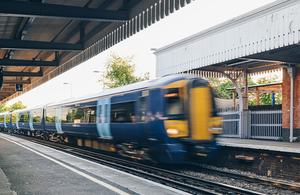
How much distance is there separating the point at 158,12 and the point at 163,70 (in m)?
8.84

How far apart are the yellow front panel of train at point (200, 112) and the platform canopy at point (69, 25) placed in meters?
2.62

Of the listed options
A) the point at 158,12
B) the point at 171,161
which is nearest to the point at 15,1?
the point at 158,12

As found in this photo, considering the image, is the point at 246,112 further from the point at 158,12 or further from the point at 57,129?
the point at 57,129

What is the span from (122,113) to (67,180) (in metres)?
4.71

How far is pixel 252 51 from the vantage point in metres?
11.3

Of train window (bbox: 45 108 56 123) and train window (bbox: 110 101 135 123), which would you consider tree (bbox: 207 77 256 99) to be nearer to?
train window (bbox: 45 108 56 123)

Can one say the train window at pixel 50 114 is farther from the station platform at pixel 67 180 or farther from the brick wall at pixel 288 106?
the brick wall at pixel 288 106

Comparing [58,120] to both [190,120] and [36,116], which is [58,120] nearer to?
[36,116]

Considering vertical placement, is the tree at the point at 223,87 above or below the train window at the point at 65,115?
above

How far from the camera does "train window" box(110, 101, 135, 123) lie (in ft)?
34.9

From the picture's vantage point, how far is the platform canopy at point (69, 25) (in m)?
8.07

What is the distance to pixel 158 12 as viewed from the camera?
792 cm

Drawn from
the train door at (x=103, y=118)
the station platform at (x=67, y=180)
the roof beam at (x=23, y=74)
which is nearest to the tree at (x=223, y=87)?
the roof beam at (x=23, y=74)

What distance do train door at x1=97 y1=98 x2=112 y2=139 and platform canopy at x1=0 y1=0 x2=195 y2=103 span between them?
6.94 ft
